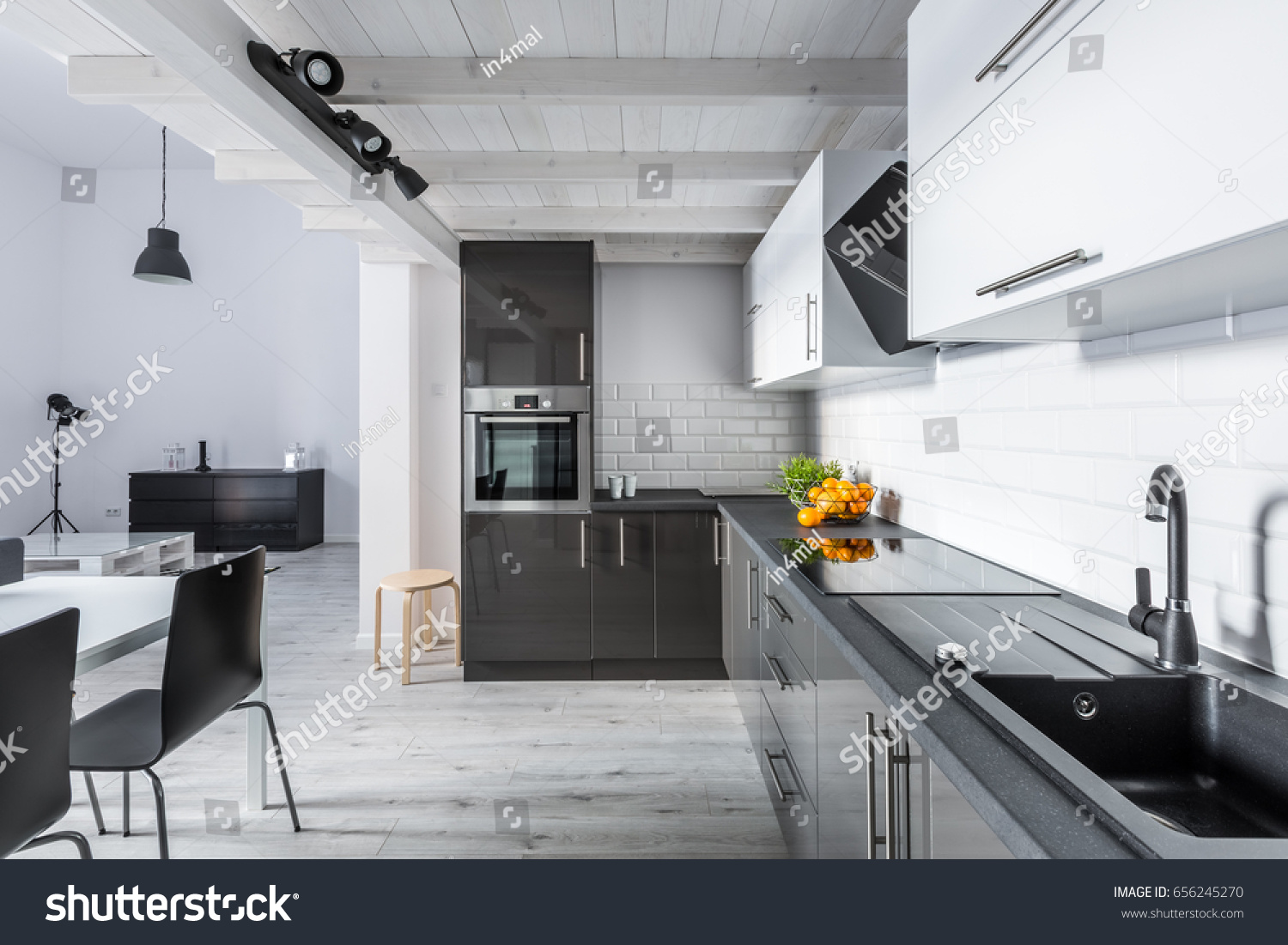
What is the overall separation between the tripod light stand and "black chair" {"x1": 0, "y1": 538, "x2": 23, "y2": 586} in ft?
22.0

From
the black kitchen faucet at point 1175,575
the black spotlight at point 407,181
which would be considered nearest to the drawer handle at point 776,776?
the black kitchen faucet at point 1175,575

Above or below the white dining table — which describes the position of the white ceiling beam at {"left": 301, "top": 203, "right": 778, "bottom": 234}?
above

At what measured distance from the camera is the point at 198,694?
1.82 meters

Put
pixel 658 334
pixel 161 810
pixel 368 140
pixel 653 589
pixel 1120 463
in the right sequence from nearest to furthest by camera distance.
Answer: pixel 1120 463
pixel 161 810
pixel 368 140
pixel 653 589
pixel 658 334

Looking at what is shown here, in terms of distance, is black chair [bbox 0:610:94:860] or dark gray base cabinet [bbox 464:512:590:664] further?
dark gray base cabinet [bbox 464:512:590:664]

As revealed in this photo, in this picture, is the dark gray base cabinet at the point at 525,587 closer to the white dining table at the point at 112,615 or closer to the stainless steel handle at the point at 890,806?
the white dining table at the point at 112,615

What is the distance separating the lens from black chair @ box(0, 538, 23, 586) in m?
2.17

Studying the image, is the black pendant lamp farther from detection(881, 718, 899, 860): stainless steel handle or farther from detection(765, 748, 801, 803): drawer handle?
detection(881, 718, 899, 860): stainless steel handle

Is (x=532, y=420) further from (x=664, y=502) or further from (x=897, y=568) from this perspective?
(x=897, y=568)

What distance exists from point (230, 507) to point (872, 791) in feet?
25.9

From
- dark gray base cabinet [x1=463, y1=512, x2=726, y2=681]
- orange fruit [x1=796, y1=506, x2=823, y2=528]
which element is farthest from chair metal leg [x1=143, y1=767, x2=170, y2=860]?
orange fruit [x1=796, y1=506, x2=823, y2=528]

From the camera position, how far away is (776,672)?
2.08m

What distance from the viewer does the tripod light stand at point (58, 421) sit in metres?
7.32

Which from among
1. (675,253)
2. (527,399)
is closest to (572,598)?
(527,399)
